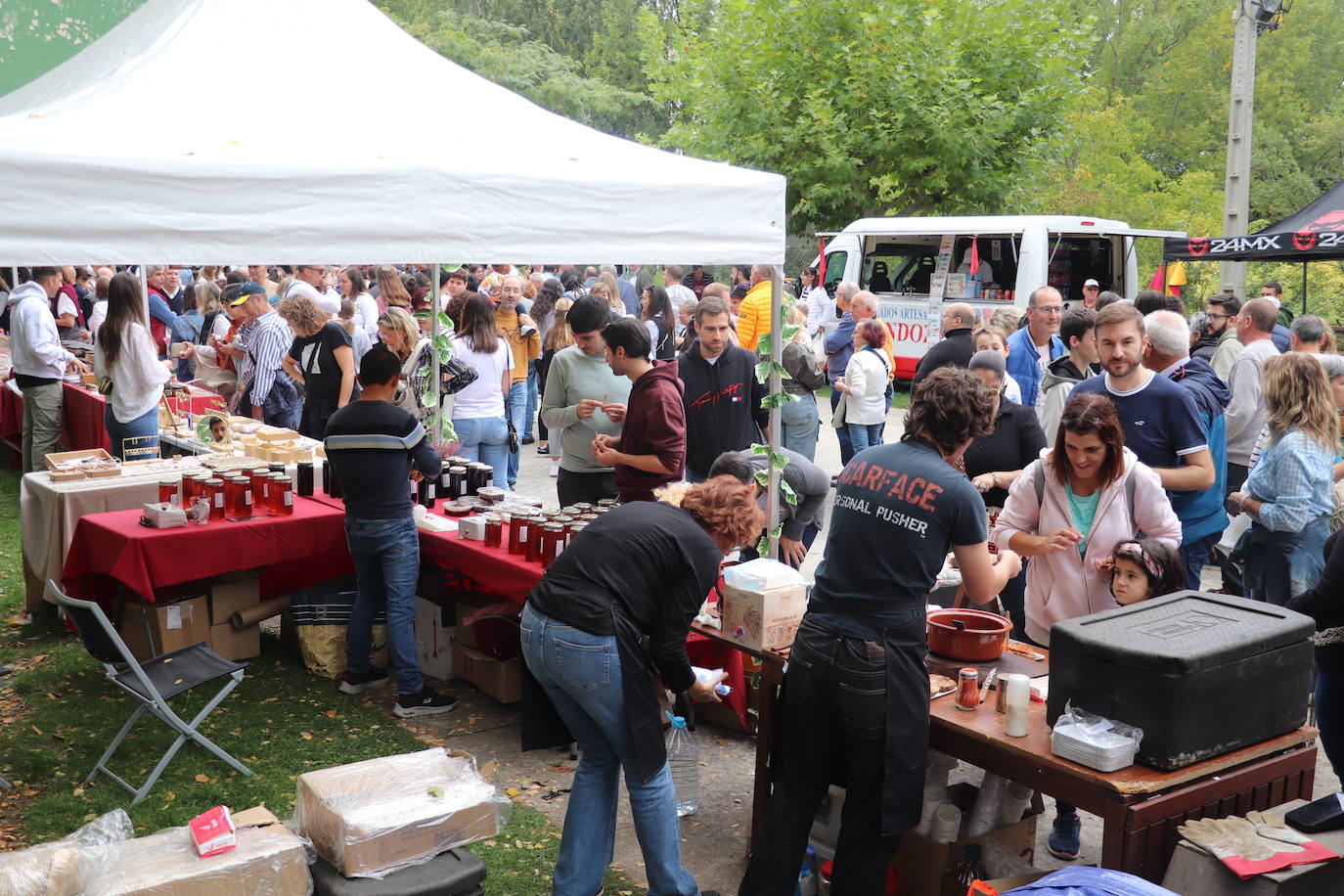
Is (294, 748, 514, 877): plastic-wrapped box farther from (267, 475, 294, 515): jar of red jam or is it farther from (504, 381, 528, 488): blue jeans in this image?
(504, 381, 528, 488): blue jeans

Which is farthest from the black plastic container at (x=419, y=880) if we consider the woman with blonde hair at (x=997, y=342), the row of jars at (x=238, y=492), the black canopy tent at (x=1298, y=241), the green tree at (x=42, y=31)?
the black canopy tent at (x=1298, y=241)

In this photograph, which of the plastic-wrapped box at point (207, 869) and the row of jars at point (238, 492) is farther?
the row of jars at point (238, 492)

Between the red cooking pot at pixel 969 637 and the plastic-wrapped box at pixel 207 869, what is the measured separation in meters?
1.96

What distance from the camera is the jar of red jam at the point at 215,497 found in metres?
5.14

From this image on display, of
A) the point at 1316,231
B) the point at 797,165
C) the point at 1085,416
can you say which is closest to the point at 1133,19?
the point at 797,165

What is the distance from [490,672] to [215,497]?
5.01ft

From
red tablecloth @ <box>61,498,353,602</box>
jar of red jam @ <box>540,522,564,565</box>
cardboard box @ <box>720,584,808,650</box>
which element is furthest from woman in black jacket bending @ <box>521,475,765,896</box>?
red tablecloth @ <box>61,498,353,602</box>

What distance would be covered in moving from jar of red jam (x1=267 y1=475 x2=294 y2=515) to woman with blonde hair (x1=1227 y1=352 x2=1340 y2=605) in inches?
169

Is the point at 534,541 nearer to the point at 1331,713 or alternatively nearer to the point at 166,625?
the point at 166,625

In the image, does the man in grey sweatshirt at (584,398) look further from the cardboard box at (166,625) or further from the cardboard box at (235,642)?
the cardboard box at (166,625)

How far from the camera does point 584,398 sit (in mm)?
5312

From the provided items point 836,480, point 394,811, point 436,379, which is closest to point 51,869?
point 394,811

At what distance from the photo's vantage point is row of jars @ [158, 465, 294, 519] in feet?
17.0

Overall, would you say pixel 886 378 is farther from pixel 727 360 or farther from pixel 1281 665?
pixel 1281 665
